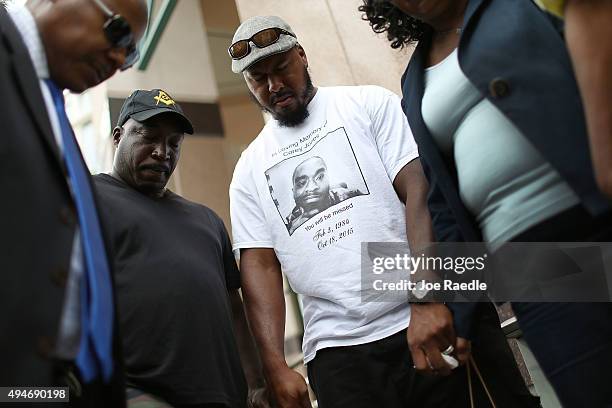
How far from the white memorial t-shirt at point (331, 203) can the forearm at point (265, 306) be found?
10 centimetres

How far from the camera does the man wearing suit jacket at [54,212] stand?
1.18 m

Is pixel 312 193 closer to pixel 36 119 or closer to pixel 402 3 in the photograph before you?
pixel 402 3

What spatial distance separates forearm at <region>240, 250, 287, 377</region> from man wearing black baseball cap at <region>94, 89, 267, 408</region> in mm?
121

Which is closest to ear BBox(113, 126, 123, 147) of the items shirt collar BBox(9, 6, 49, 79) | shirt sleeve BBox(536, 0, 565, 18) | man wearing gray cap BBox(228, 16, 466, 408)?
man wearing gray cap BBox(228, 16, 466, 408)

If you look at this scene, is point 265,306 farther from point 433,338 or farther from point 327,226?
point 433,338

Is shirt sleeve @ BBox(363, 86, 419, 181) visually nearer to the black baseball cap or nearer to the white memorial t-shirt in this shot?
the white memorial t-shirt

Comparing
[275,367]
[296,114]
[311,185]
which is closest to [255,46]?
[296,114]

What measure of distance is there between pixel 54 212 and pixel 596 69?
1187mm

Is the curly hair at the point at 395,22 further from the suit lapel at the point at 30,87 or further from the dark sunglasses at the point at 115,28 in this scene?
the suit lapel at the point at 30,87

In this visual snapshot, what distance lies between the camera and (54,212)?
1.30m

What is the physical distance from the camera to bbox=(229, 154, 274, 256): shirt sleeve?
8.70 ft

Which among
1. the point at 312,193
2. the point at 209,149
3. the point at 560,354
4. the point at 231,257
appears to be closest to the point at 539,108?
the point at 560,354

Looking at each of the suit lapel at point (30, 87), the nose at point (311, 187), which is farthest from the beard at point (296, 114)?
the suit lapel at point (30, 87)

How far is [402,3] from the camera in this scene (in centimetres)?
198
